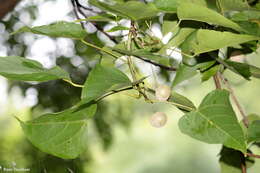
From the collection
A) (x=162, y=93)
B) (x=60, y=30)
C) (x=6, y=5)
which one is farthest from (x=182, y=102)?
(x=6, y=5)

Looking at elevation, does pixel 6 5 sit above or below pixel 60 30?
below

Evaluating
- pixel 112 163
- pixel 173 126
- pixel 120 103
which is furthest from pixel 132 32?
pixel 173 126

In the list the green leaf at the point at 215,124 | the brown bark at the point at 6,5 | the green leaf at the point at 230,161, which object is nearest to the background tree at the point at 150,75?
the green leaf at the point at 215,124

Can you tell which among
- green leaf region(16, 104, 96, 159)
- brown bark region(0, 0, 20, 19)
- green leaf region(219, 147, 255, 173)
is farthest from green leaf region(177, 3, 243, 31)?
brown bark region(0, 0, 20, 19)

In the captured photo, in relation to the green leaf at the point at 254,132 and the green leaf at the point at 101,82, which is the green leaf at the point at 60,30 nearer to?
the green leaf at the point at 101,82

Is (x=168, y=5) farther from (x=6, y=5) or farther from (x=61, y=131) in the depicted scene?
(x=6, y=5)
